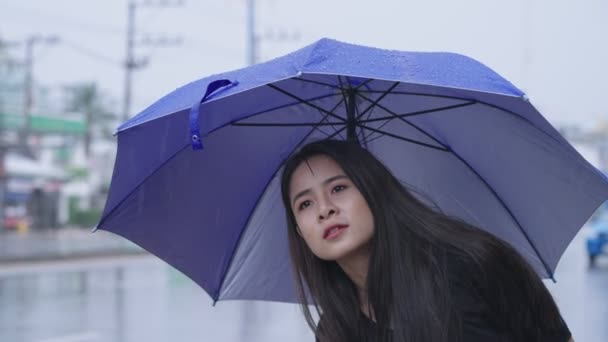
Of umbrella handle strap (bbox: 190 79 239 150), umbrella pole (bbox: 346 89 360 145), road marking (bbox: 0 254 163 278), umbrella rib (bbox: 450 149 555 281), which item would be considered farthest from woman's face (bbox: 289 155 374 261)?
road marking (bbox: 0 254 163 278)

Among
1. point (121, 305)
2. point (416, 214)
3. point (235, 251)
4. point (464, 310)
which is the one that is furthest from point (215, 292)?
point (121, 305)

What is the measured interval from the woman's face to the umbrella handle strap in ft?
1.09

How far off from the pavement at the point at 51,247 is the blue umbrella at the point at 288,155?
1835 cm

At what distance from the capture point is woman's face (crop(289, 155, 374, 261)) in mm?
2252

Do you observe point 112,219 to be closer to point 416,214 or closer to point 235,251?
point 235,251

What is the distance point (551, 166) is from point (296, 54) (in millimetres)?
1025

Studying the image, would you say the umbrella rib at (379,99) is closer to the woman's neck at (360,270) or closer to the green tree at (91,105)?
the woman's neck at (360,270)

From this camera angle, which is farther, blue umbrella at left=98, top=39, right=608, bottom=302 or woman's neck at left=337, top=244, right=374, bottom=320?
blue umbrella at left=98, top=39, right=608, bottom=302

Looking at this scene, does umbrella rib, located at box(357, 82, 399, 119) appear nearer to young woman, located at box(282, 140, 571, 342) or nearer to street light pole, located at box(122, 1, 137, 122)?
young woman, located at box(282, 140, 571, 342)

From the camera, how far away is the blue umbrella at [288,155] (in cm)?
267

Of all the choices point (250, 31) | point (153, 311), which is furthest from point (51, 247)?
point (153, 311)

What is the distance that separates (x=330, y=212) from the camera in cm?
229

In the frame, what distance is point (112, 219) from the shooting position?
285cm

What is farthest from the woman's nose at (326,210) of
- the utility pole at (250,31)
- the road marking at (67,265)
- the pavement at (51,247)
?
the utility pole at (250,31)
